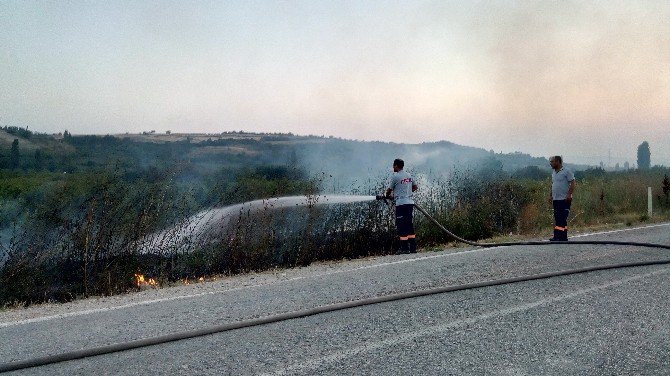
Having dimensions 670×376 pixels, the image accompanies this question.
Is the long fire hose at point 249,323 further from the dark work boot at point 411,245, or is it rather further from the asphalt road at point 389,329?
the dark work boot at point 411,245

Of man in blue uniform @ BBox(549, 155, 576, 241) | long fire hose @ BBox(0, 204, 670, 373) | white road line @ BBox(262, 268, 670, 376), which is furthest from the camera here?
man in blue uniform @ BBox(549, 155, 576, 241)

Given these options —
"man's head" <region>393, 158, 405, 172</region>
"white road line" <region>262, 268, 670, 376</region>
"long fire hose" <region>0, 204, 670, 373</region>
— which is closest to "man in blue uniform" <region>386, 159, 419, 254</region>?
"man's head" <region>393, 158, 405, 172</region>

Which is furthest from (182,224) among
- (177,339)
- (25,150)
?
(25,150)

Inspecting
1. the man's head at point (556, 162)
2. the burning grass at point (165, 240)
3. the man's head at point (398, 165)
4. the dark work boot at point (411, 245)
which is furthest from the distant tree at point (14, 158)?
the man's head at point (556, 162)

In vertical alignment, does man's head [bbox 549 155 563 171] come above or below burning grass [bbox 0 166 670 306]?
above

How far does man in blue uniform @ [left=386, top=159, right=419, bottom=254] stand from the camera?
453 inches

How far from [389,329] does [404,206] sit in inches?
258

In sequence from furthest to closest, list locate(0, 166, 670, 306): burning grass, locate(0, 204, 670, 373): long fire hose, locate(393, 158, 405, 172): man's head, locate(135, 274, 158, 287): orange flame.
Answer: locate(393, 158, 405, 172): man's head < locate(135, 274, 158, 287): orange flame < locate(0, 166, 670, 306): burning grass < locate(0, 204, 670, 373): long fire hose

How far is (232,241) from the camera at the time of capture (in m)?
10.2

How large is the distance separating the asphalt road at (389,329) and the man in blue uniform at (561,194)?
400 centimetres

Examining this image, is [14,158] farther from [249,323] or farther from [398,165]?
[249,323]

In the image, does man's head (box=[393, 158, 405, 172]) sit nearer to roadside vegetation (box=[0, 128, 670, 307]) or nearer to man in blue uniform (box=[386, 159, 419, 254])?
man in blue uniform (box=[386, 159, 419, 254])

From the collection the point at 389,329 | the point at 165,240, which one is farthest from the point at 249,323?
the point at 165,240

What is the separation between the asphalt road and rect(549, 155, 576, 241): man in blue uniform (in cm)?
400
